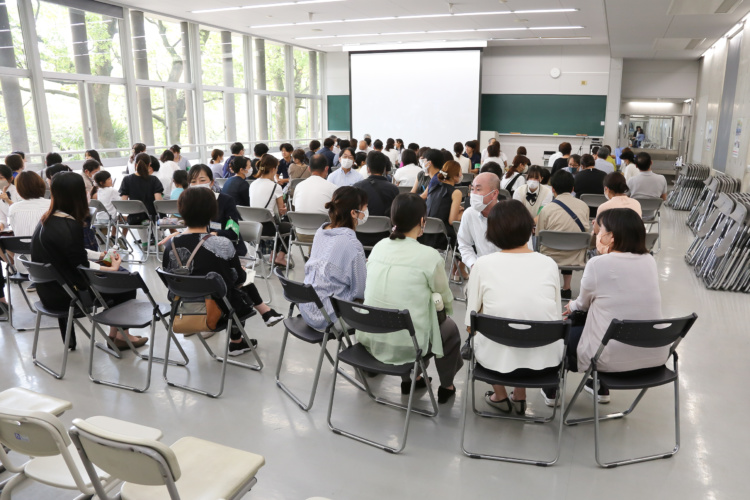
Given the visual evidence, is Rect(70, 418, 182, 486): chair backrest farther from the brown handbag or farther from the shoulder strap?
the shoulder strap

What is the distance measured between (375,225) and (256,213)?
1.31 metres

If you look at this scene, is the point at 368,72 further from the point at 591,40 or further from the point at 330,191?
the point at 330,191

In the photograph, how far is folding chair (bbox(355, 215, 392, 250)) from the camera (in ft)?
18.1

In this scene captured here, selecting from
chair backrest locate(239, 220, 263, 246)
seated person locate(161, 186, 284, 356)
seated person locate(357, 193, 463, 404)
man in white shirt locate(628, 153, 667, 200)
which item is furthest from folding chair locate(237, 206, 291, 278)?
man in white shirt locate(628, 153, 667, 200)

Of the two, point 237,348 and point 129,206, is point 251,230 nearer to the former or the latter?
point 237,348

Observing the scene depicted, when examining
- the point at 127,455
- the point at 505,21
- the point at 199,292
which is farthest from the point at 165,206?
the point at 505,21

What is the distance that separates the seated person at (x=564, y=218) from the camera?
497 centimetres

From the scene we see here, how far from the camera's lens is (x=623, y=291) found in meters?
2.90

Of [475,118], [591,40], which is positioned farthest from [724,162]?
[475,118]

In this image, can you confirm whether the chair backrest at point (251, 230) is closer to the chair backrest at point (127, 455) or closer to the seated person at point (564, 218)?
the seated person at point (564, 218)

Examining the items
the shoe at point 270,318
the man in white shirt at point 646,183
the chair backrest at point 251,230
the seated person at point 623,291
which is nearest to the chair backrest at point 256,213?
the chair backrest at point 251,230

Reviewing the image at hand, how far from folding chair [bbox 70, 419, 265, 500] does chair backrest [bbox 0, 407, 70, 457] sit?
127mm

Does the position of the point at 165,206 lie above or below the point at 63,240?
below

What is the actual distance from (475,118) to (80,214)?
13668 millimetres
